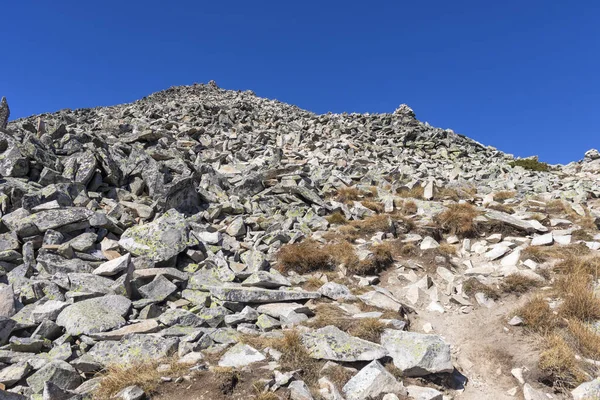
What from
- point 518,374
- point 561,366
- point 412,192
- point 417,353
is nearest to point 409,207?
point 412,192

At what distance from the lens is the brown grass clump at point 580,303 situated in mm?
6895

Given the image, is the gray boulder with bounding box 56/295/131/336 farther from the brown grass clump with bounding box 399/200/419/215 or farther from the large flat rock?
the brown grass clump with bounding box 399/200/419/215

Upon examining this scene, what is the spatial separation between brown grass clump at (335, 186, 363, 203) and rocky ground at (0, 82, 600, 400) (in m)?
0.08

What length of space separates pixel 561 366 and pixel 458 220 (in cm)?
683

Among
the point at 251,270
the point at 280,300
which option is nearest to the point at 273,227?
the point at 251,270

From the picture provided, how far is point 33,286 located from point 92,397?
4191 mm

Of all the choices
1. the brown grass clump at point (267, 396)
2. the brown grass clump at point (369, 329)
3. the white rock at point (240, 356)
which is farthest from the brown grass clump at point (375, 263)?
the brown grass clump at point (267, 396)

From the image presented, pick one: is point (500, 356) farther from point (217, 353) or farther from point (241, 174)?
point (241, 174)

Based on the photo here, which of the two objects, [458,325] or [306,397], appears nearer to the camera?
[306,397]

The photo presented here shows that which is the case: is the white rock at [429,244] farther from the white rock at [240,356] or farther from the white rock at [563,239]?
the white rock at [240,356]

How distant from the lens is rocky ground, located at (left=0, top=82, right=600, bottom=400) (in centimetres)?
563

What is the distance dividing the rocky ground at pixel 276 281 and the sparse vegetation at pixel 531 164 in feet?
34.9

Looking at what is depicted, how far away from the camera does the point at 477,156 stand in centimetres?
3095

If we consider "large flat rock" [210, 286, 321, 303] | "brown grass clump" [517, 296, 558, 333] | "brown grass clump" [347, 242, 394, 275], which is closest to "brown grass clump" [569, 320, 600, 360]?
"brown grass clump" [517, 296, 558, 333]
